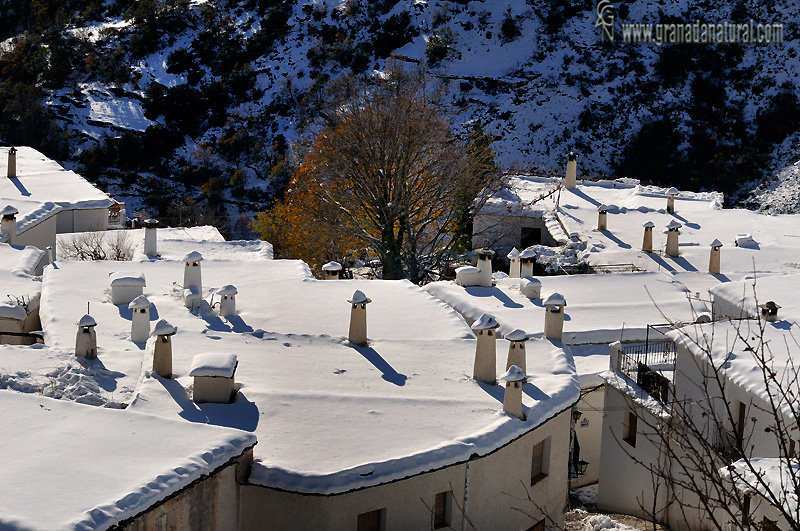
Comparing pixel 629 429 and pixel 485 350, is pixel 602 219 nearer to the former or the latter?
pixel 629 429

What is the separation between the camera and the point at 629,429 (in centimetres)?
2352

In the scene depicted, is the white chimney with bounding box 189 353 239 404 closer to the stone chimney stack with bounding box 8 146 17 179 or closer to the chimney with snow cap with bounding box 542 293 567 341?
the chimney with snow cap with bounding box 542 293 567 341

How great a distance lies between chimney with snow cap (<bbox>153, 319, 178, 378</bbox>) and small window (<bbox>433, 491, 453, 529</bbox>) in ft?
16.2

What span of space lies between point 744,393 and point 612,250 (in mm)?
17073

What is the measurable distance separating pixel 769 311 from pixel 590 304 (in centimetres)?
674

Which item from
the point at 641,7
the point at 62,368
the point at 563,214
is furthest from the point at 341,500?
the point at 641,7

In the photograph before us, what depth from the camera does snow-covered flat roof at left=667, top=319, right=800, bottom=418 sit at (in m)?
18.9

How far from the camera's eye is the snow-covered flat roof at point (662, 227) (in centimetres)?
3347

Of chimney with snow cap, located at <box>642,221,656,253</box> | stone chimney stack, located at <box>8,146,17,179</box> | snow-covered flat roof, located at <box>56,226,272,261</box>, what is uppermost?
stone chimney stack, located at <box>8,146,17,179</box>

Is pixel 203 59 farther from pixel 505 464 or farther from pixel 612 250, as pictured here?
pixel 505 464

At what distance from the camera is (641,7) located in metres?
76.9

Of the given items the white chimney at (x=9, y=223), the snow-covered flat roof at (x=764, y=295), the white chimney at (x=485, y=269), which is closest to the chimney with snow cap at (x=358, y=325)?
the snow-covered flat roof at (x=764, y=295)

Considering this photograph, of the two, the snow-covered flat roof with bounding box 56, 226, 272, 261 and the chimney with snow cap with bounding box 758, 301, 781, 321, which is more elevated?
the chimney with snow cap with bounding box 758, 301, 781, 321

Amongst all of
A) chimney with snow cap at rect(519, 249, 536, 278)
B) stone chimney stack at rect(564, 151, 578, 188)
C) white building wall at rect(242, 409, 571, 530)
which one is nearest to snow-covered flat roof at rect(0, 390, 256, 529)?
white building wall at rect(242, 409, 571, 530)
